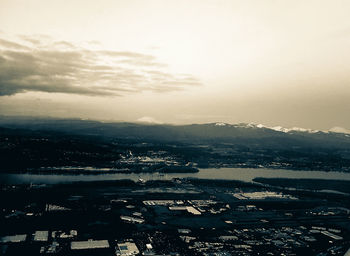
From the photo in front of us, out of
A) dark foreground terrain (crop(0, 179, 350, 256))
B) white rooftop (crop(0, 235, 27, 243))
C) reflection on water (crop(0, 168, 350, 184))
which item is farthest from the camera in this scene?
reflection on water (crop(0, 168, 350, 184))

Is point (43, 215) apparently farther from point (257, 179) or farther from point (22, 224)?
point (257, 179)

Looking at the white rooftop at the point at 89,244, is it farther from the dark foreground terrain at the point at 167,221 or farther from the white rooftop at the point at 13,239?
the white rooftop at the point at 13,239

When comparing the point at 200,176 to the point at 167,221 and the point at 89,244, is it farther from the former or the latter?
the point at 89,244

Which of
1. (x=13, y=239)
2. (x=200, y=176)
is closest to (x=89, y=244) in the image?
(x=13, y=239)

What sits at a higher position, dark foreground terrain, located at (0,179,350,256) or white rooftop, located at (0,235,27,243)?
dark foreground terrain, located at (0,179,350,256)

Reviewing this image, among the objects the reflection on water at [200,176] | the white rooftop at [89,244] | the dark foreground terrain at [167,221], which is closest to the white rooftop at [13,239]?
the dark foreground terrain at [167,221]

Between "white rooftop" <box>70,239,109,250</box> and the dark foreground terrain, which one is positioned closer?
"white rooftop" <box>70,239,109,250</box>

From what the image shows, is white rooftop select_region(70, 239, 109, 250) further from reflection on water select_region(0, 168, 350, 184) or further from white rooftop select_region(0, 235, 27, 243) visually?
reflection on water select_region(0, 168, 350, 184)

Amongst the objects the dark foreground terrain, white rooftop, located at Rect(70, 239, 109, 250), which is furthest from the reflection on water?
white rooftop, located at Rect(70, 239, 109, 250)
